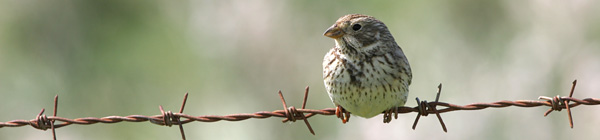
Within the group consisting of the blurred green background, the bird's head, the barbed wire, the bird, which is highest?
the blurred green background

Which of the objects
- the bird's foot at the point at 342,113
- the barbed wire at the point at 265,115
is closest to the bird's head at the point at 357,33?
the bird's foot at the point at 342,113

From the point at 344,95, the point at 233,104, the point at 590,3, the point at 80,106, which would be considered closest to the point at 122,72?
the point at 80,106

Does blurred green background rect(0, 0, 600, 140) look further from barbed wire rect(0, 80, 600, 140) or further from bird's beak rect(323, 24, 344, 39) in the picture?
barbed wire rect(0, 80, 600, 140)

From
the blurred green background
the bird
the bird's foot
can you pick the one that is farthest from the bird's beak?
the blurred green background

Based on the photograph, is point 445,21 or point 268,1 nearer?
point 445,21

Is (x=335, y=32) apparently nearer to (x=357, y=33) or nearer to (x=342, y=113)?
(x=357, y=33)

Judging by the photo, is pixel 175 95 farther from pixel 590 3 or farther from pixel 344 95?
pixel 344 95
